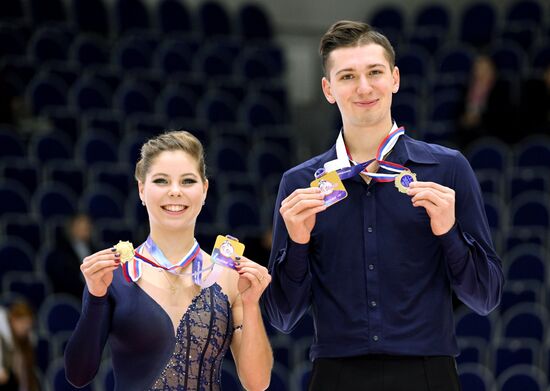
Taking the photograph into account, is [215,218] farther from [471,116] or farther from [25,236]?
[471,116]

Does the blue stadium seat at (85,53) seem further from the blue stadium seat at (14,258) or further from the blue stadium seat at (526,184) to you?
the blue stadium seat at (526,184)

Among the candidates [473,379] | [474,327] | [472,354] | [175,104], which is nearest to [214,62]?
[175,104]

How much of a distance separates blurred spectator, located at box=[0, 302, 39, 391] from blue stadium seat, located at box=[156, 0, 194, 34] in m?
5.81

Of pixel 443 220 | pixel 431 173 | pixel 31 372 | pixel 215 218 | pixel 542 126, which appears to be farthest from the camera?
pixel 542 126

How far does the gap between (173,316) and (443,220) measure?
1022 mm

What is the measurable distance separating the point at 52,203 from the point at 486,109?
4.79 m

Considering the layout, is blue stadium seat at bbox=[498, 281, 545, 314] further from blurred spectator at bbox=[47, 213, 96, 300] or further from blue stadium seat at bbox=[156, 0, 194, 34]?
blue stadium seat at bbox=[156, 0, 194, 34]

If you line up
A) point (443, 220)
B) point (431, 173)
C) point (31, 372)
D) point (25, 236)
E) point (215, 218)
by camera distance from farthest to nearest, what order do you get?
1. point (215, 218)
2. point (25, 236)
3. point (31, 372)
4. point (431, 173)
5. point (443, 220)

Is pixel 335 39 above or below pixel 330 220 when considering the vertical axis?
above

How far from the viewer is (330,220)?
3666mm

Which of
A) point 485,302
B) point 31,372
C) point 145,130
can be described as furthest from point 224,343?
point 145,130

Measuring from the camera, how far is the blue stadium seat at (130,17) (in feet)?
44.3

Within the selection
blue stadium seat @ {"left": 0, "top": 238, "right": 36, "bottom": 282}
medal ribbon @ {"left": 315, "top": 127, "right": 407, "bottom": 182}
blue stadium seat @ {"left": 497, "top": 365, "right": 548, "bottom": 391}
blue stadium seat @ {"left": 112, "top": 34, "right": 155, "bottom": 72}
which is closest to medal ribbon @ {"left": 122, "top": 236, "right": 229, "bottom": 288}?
medal ribbon @ {"left": 315, "top": 127, "right": 407, "bottom": 182}

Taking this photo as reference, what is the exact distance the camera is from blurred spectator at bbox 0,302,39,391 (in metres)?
8.55
